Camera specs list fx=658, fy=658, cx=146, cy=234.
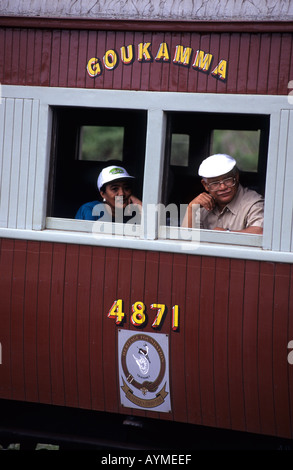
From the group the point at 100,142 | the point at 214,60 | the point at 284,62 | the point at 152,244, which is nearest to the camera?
the point at 284,62

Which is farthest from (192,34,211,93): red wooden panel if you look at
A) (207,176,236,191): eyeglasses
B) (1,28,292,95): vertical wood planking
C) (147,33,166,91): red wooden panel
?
(207,176,236,191): eyeglasses

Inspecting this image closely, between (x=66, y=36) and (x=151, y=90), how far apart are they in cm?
64

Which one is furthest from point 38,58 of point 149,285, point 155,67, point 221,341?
point 221,341

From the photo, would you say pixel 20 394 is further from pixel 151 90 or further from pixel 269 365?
pixel 151 90

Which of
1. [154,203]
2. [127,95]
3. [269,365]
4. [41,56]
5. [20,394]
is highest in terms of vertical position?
[41,56]

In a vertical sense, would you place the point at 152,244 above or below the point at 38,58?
below

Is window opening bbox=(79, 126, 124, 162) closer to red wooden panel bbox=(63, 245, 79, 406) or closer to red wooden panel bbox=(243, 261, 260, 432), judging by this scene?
red wooden panel bbox=(63, 245, 79, 406)

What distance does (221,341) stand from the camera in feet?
12.5

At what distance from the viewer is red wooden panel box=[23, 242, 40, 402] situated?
412 centimetres

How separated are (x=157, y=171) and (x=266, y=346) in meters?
1.20

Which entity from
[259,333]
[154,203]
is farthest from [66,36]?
[259,333]

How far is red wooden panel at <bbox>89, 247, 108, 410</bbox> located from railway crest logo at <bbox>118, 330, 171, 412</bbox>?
135 millimetres

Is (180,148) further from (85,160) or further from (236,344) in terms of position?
(236,344)

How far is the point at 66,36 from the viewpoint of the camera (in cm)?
403
